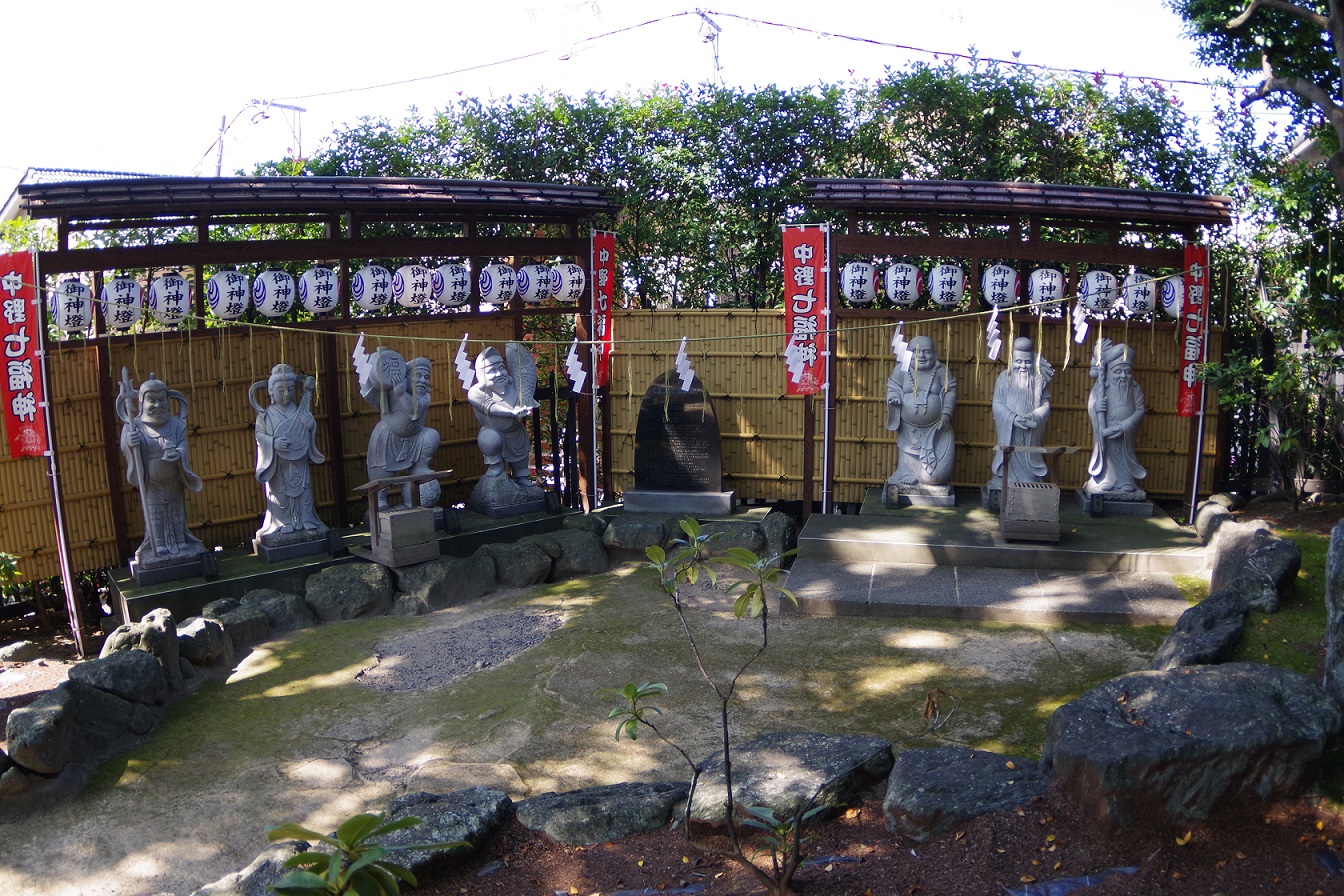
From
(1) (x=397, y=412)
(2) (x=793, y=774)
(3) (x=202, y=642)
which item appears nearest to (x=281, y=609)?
(3) (x=202, y=642)

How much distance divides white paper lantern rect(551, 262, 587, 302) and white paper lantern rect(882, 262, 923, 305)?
3.62 metres

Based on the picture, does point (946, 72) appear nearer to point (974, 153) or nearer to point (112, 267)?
point (974, 153)

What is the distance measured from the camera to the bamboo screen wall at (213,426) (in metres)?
10.6

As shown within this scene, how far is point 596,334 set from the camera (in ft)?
45.7

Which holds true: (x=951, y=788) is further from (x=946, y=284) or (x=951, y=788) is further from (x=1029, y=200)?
(x=1029, y=200)

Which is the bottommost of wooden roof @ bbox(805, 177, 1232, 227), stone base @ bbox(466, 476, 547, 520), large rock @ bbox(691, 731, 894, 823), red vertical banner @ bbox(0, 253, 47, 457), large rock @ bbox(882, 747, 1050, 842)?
large rock @ bbox(691, 731, 894, 823)

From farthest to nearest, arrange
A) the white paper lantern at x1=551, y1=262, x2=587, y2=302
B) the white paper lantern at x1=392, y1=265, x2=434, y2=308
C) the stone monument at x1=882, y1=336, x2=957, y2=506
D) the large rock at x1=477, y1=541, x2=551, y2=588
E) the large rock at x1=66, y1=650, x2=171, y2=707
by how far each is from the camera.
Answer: the white paper lantern at x1=551, y1=262, x2=587, y2=302
the stone monument at x1=882, y1=336, x2=957, y2=506
the white paper lantern at x1=392, y1=265, x2=434, y2=308
the large rock at x1=477, y1=541, x2=551, y2=588
the large rock at x1=66, y1=650, x2=171, y2=707

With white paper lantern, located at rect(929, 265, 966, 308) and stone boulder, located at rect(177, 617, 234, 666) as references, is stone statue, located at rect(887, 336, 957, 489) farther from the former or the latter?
stone boulder, located at rect(177, 617, 234, 666)

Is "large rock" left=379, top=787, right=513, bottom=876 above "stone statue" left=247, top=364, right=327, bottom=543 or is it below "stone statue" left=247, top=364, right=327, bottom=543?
below

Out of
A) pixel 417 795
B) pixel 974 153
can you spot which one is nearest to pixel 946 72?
pixel 974 153

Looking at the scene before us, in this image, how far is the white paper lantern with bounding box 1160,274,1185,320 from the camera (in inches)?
480

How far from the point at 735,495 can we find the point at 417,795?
8.06 meters

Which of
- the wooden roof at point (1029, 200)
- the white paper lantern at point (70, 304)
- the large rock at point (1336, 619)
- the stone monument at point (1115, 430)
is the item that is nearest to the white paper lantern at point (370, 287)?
the white paper lantern at point (70, 304)

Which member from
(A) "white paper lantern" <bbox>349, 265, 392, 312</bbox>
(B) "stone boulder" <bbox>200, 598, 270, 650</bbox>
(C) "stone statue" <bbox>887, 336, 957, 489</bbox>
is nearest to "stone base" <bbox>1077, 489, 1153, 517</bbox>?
(C) "stone statue" <bbox>887, 336, 957, 489</bbox>
